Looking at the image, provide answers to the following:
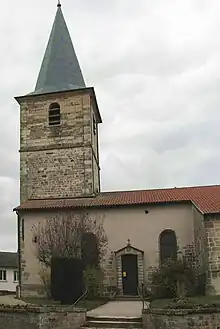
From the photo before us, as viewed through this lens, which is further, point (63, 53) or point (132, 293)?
point (63, 53)

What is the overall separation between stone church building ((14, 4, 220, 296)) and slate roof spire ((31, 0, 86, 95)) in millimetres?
85

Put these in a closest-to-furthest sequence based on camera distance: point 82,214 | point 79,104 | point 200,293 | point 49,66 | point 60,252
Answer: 1. point 200,293
2. point 60,252
3. point 82,214
4. point 79,104
5. point 49,66

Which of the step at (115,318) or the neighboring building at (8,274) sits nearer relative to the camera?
the step at (115,318)

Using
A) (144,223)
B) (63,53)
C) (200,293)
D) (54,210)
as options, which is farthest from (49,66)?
(200,293)

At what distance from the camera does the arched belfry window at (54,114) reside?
111 feet

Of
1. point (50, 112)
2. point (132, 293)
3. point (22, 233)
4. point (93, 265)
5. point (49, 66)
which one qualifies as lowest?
point (132, 293)

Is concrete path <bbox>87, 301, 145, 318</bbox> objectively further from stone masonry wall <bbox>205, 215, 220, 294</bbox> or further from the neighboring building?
the neighboring building

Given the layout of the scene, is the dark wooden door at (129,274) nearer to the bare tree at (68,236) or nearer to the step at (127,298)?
the step at (127,298)

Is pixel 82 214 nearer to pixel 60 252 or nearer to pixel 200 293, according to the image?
pixel 60 252

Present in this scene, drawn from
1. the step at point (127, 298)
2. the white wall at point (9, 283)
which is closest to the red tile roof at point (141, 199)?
the step at point (127, 298)

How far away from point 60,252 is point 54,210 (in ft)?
10.9

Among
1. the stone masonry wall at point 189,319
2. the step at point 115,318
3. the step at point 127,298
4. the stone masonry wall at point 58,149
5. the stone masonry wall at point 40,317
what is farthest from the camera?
the stone masonry wall at point 58,149

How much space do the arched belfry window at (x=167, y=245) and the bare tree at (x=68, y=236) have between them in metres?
3.55

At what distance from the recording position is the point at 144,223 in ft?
88.4
